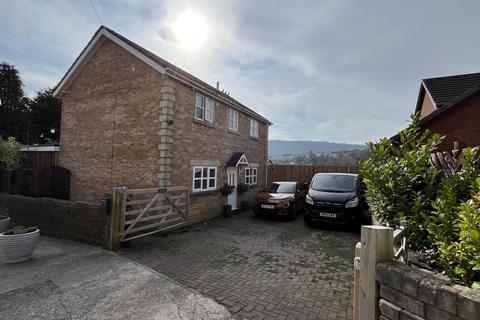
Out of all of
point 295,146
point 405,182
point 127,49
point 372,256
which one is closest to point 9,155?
point 127,49

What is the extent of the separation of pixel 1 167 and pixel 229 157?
1059cm

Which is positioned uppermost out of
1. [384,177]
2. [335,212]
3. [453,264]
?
[384,177]

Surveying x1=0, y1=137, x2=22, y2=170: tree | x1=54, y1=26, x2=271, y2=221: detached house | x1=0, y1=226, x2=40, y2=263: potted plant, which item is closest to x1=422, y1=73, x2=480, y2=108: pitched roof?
x1=54, y1=26, x2=271, y2=221: detached house

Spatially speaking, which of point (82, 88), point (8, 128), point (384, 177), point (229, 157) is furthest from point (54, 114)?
point (384, 177)

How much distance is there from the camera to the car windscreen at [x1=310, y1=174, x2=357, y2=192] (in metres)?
9.69

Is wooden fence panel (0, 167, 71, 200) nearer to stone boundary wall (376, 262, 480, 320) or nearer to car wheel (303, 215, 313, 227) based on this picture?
car wheel (303, 215, 313, 227)

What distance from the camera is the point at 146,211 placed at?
7.23 m

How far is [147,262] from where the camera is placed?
5.77 m

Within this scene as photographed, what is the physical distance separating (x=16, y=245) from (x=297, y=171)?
16.0 metres

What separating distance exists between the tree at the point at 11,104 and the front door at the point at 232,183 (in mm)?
18904

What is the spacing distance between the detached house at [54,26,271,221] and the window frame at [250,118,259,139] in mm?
3232

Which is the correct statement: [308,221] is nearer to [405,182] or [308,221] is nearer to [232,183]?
[232,183]

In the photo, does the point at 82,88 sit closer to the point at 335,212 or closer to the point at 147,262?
the point at 147,262

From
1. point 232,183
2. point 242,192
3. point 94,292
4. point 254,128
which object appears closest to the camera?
point 94,292
